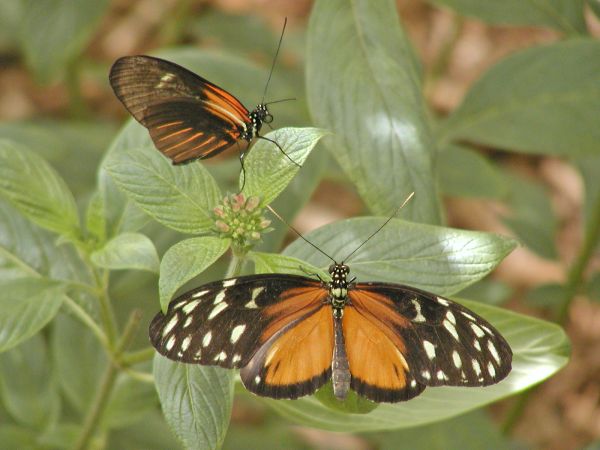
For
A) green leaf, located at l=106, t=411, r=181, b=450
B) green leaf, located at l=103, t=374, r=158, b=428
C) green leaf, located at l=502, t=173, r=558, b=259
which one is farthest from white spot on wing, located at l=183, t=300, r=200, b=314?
green leaf, located at l=502, t=173, r=558, b=259

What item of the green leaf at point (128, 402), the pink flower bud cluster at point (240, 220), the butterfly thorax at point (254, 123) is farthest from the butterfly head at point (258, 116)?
the green leaf at point (128, 402)

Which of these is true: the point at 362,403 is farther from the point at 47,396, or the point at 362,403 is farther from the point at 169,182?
the point at 47,396

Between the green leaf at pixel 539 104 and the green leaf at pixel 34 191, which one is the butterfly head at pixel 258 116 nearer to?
the green leaf at pixel 34 191

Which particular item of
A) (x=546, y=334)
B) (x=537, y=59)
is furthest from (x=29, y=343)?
(x=537, y=59)

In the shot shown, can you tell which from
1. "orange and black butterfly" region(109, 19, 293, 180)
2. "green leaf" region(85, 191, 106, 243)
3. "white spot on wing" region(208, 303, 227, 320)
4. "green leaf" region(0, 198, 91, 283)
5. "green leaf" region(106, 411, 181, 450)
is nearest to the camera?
"white spot on wing" region(208, 303, 227, 320)

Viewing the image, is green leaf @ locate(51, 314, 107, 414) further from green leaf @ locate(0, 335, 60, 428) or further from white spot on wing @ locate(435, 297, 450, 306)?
white spot on wing @ locate(435, 297, 450, 306)
